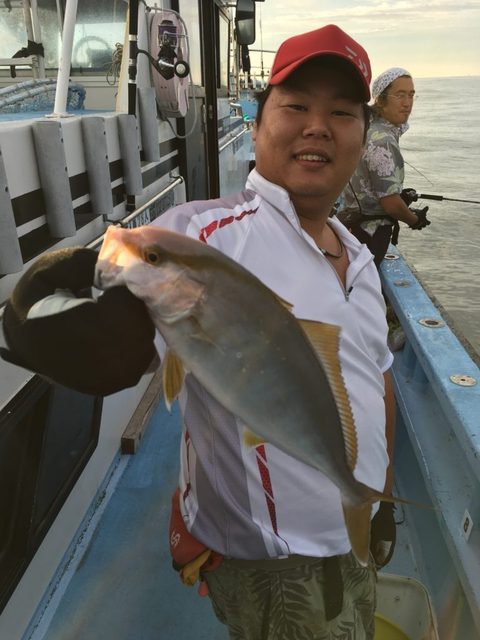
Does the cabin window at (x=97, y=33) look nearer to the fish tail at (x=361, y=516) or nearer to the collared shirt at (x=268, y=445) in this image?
the collared shirt at (x=268, y=445)

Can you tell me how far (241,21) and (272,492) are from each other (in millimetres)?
6319

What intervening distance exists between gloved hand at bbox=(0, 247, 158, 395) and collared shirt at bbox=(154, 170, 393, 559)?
1.33ft

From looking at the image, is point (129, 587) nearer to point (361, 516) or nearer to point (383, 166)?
point (361, 516)

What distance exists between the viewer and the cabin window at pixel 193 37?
5.60m

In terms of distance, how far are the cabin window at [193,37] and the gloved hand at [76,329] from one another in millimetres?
5081

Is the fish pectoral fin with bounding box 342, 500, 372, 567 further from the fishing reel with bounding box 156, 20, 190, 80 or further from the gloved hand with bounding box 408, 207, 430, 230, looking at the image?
the gloved hand with bounding box 408, 207, 430, 230

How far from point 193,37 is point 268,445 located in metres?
5.81

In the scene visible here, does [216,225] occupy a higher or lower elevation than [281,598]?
higher

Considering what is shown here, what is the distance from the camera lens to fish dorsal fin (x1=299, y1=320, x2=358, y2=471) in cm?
126

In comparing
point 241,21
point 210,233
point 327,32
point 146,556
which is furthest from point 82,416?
point 241,21

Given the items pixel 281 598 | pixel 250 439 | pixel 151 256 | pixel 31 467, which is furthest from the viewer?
pixel 31 467

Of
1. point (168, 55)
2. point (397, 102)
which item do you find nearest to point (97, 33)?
point (168, 55)

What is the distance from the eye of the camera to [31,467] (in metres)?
2.16

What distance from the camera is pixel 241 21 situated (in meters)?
6.36
